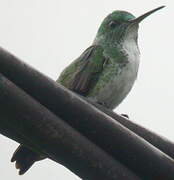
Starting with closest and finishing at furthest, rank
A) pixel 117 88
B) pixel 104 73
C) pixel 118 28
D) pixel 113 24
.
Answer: pixel 117 88, pixel 104 73, pixel 118 28, pixel 113 24

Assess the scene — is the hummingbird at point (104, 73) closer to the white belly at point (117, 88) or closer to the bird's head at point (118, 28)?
the white belly at point (117, 88)

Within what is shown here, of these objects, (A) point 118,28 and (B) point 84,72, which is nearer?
(B) point 84,72

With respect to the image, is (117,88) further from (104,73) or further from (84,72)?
(84,72)

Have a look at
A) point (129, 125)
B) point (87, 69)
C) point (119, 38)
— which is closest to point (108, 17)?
point (119, 38)

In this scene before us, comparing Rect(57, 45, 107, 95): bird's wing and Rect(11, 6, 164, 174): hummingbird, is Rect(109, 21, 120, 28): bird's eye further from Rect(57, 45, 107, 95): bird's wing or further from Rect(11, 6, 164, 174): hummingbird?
Rect(57, 45, 107, 95): bird's wing

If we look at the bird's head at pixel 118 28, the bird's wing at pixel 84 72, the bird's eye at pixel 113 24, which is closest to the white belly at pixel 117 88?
the bird's wing at pixel 84 72

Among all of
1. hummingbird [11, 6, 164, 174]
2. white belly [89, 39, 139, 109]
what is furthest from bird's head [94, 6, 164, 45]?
white belly [89, 39, 139, 109]

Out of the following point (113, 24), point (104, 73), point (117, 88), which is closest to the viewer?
point (117, 88)

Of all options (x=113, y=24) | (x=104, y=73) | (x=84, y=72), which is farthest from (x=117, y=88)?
(x=113, y=24)

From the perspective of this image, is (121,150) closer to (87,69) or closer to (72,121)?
(72,121)
